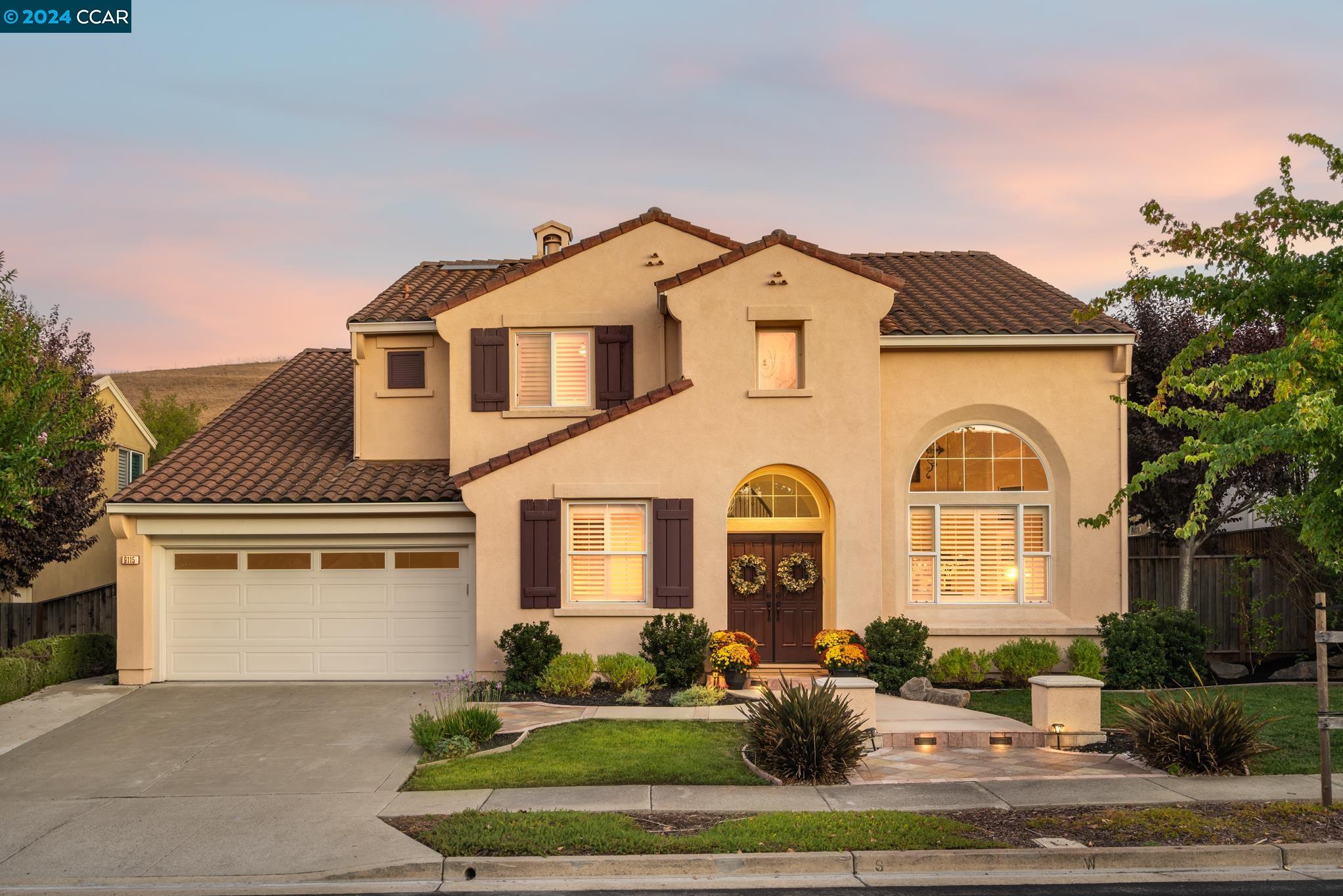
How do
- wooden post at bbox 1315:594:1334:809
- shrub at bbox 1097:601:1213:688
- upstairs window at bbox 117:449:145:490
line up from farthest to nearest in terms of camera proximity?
upstairs window at bbox 117:449:145:490
shrub at bbox 1097:601:1213:688
wooden post at bbox 1315:594:1334:809

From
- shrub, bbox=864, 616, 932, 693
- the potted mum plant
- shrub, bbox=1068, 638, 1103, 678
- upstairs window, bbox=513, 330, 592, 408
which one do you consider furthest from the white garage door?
shrub, bbox=1068, 638, 1103, 678

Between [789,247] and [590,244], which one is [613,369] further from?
[789,247]

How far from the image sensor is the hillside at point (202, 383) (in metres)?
83.6

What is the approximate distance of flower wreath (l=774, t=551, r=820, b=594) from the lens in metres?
17.7

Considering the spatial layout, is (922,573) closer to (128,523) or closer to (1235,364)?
(1235,364)

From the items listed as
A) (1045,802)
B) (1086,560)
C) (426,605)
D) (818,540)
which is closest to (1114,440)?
(1086,560)

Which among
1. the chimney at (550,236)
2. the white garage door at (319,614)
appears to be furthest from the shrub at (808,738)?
the chimney at (550,236)

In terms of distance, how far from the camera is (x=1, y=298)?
14.6 meters

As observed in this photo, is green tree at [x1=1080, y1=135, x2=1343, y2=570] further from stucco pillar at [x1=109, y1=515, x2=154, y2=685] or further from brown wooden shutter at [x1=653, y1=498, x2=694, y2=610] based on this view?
→ stucco pillar at [x1=109, y1=515, x2=154, y2=685]

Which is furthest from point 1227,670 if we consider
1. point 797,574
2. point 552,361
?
point 552,361

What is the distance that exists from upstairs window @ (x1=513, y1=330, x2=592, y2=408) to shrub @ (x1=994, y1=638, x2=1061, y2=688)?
7.94m

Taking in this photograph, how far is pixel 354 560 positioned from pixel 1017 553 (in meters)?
11.0

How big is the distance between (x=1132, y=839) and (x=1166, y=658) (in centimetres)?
893

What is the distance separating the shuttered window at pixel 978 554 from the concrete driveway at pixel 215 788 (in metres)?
8.30
